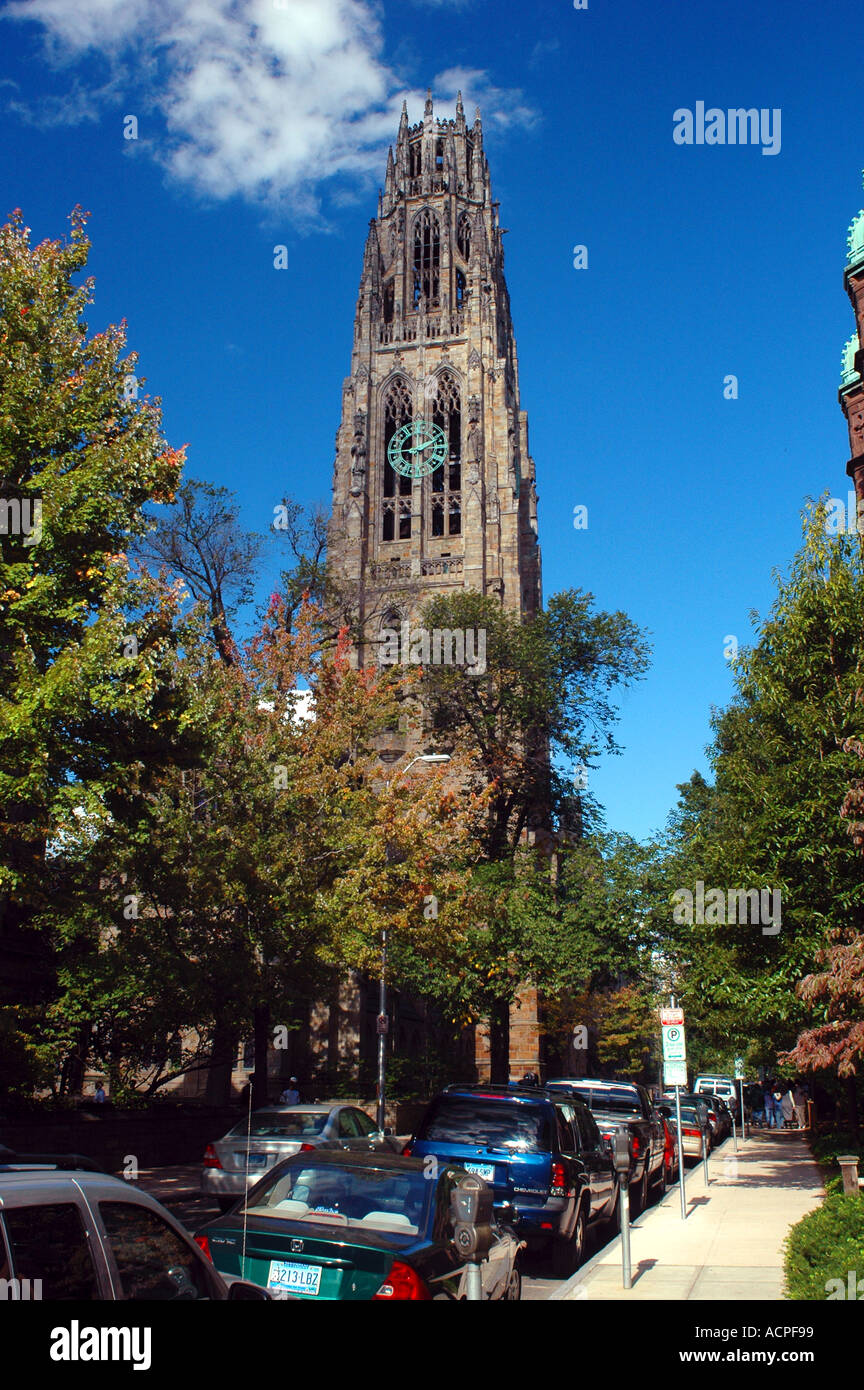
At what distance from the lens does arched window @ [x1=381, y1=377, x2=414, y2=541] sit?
198ft

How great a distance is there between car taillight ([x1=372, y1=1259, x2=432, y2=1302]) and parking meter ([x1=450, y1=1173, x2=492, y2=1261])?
74 cm

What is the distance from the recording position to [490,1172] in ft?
35.9

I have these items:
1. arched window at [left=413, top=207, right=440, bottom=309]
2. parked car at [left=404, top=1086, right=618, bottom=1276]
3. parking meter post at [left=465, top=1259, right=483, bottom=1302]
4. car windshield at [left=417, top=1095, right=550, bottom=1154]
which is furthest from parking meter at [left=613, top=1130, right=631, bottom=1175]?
arched window at [left=413, top=207, right=440, bottom=309]

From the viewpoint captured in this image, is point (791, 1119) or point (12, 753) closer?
point (12, 753)

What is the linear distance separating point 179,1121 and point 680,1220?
10548mm

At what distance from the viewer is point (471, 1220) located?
20.6 ft

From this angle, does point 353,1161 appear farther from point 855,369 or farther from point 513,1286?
point 855,369

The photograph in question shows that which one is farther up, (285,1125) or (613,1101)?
(285,1125)

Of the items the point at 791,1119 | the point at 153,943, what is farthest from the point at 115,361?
the point at 791,1119

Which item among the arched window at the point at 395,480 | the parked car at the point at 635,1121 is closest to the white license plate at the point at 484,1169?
the parked car at the point at 635,1121

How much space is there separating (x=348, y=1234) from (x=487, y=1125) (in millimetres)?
5899

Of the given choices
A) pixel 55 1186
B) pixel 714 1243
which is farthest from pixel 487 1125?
pixel 55 1186

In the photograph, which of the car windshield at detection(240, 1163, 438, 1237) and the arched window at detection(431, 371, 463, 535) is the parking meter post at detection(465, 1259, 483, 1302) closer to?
the car windshield at detection(240, 1163, 438, 1237)
